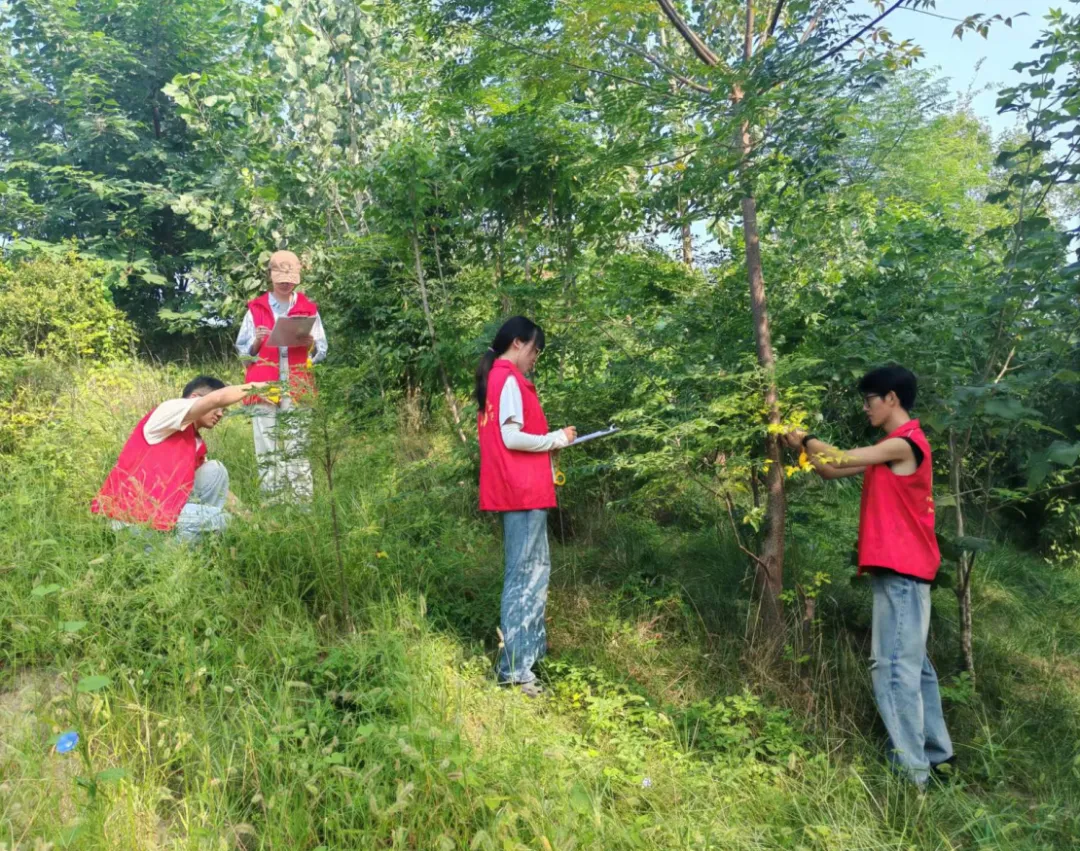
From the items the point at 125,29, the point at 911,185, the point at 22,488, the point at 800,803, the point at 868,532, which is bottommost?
the point at 800,803

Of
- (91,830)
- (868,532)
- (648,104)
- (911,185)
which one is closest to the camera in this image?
(91,830)

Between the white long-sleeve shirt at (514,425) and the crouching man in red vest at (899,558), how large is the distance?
4.08 feet

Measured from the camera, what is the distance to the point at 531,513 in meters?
3.77

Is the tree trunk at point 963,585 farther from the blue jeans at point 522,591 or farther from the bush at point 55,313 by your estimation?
the bush at point 55,313

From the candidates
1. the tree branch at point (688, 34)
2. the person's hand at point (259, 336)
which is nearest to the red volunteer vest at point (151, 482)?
the person's hand at point (259, 336)

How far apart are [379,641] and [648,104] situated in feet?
9.57

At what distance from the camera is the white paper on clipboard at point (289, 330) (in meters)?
4.65

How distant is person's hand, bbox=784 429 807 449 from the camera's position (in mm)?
3557

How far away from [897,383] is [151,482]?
3.69 meters

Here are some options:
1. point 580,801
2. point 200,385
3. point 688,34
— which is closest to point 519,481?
point 580,801

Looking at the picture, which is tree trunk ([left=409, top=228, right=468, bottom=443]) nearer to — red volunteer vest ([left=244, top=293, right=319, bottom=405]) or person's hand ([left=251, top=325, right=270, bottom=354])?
red volunteer vest ([left=244, top=293, right=319, bottom=405])

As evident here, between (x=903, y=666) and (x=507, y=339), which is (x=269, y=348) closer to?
(x=507, y=339)

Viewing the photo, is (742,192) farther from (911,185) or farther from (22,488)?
(911,185)

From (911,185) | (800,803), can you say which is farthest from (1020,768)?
(911,185)
